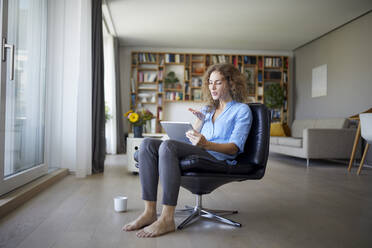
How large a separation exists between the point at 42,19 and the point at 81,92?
0.84 metres

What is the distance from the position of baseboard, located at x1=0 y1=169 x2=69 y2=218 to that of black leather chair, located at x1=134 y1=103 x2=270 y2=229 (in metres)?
1.13

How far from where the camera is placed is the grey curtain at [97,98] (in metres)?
3.97

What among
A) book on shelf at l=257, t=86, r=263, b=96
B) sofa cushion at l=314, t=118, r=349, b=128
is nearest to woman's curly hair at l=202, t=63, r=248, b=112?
sofa cushion at l=314, t=118, r=349, b=128

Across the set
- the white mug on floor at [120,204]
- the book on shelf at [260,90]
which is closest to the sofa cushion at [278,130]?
the book on shelf at [260,90]

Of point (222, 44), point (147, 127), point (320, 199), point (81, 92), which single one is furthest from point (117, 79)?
point (320, 199)

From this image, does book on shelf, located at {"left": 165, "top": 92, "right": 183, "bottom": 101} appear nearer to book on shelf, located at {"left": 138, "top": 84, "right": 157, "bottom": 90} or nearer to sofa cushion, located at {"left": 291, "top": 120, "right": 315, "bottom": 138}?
book on shelf, located at {"left": 138, "top": 84, "right": 157, "bottom": 90}

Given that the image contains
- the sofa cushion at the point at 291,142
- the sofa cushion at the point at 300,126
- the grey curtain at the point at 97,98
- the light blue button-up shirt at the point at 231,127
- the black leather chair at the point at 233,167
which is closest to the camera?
the black leather chair at the point at 233,167

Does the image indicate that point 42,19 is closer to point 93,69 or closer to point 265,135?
point 93,69

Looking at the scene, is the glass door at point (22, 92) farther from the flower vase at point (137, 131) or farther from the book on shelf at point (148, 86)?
the book on shelf at point (148, 86)

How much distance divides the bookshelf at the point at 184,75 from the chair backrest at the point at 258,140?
5.76 meters

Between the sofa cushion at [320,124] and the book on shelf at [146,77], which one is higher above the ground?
the book on shelf at [146,77]

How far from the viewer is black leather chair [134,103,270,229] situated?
1739 millimetres

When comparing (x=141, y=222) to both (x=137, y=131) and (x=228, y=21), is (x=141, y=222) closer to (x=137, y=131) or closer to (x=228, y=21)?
(x=137, y=131)

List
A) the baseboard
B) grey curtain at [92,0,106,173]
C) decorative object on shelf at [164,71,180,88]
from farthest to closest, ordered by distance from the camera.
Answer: decorative object on shelf at [164,71,180,88], grey curtain at [92,0,106,173], the baseboard
